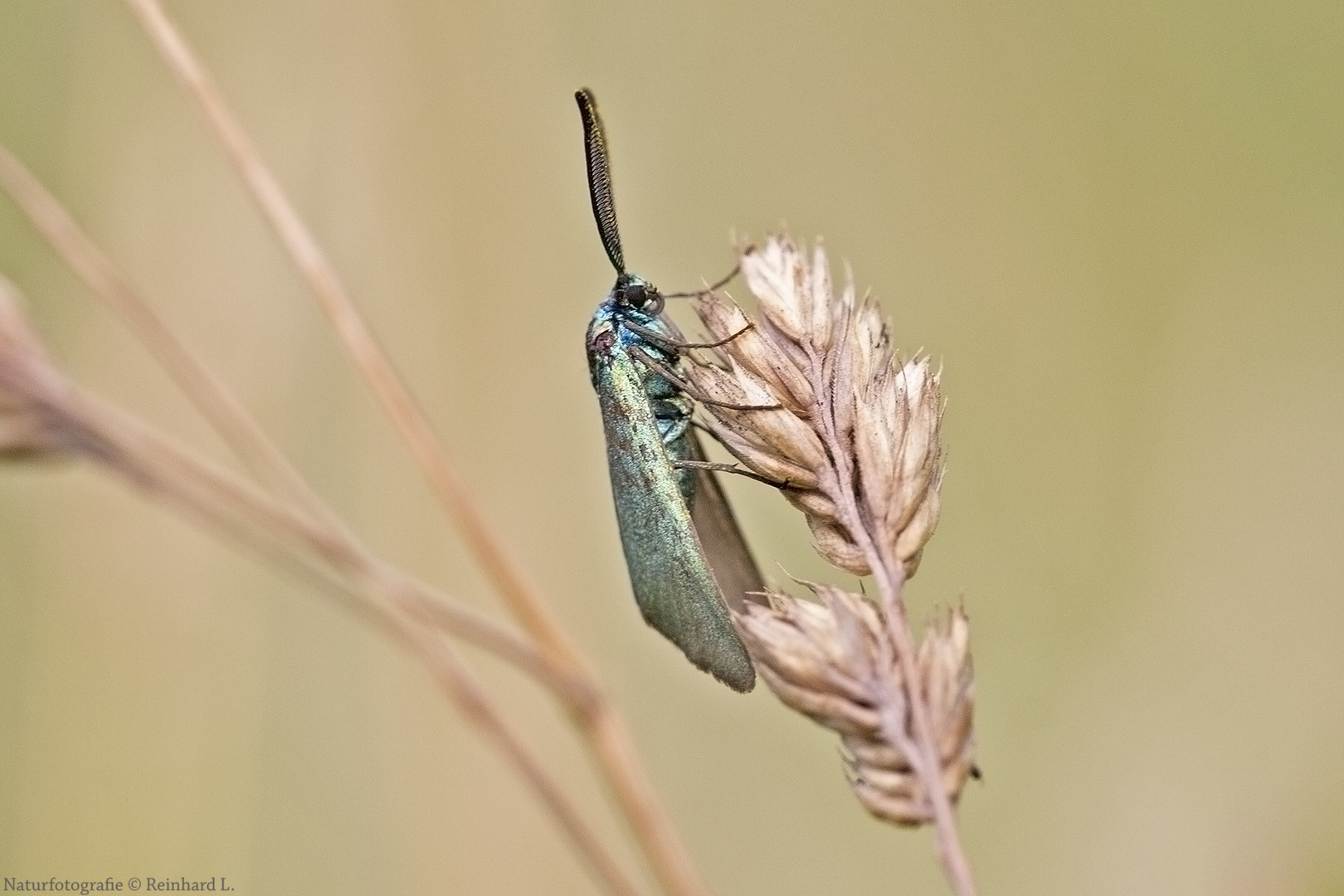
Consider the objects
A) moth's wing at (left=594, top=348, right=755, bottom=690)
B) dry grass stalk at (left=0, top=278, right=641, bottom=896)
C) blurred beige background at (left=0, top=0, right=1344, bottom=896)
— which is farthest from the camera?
blurred beige background at (left=0, top=0, right=1344, bottom=896)

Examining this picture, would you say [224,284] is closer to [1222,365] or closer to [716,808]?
[716,808]

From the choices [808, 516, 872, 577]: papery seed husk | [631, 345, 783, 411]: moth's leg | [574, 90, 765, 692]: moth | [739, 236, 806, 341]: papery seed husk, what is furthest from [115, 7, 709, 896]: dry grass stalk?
[574, 90, 765, 692]: moth

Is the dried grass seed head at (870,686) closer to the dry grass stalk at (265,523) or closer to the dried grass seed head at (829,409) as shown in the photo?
the dried grass seed head at (829,409)

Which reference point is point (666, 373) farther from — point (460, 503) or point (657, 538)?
point (460, 503)

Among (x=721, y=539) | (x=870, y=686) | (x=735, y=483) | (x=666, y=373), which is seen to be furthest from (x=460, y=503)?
(x=735, y=483)

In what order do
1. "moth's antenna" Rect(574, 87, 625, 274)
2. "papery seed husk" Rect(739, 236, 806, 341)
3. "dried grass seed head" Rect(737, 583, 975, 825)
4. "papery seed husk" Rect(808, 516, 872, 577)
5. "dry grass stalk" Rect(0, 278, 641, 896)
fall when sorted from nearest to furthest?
"dry grass stalk" Rect(0, 278, 641, 896) < "dried grass seed head" Rect(737, 583, 975, 825) < "papery seed husk" Rect(808, 516, 872, 577) < "papery seed husk" Rect(739, 236, 806, 341) < "moth's antenna" Rect(574, 87, 625, 274)

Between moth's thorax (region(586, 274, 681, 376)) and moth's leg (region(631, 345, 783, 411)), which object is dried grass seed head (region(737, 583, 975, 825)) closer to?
moth's leg (region(631, 345, 783, 411))

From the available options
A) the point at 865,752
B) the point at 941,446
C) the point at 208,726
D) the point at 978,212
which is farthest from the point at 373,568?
the point at 978,212

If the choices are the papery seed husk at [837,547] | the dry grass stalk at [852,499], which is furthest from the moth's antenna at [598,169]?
the papery seed husk at [837,547]
